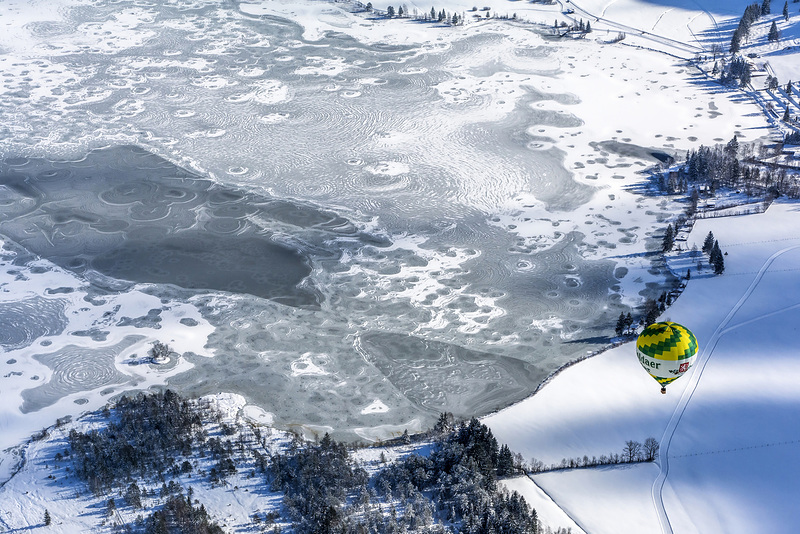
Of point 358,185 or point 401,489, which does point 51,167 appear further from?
point 401,489

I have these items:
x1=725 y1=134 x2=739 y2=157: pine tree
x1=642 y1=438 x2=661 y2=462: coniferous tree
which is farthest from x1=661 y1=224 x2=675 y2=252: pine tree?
x1=642 y1=438 x2=661 y2=462: coniferous tree

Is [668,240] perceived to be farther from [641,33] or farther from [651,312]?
[641,33]

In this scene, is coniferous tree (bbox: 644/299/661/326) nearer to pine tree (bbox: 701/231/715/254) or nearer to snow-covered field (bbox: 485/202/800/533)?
snow-covered field (bbox: 485/202/800/533)

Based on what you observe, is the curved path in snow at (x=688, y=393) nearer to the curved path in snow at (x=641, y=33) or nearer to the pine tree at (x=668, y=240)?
the pine tree at (x=668, y=240)

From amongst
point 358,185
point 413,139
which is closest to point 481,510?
point 358,185

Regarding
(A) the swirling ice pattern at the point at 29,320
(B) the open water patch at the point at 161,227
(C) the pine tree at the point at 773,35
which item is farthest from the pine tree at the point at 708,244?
(C) the pine tree at the point at 773,35
